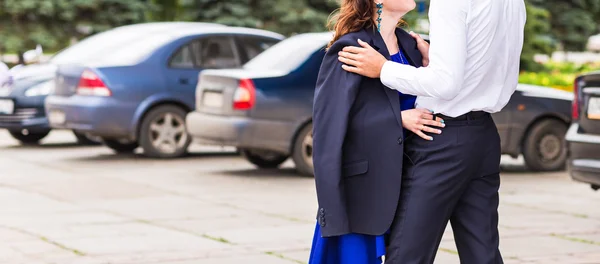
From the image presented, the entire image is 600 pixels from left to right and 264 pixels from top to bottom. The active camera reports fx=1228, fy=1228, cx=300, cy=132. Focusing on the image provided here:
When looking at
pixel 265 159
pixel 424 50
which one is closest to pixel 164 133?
pixel 265 159

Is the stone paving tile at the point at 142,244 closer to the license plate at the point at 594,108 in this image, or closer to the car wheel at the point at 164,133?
the license plate at the point at 594,108

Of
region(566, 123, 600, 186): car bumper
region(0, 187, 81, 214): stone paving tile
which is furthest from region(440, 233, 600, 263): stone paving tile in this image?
region(0, 187, 81, 214): stone paving tile

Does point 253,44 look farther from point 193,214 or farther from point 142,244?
point 142,244

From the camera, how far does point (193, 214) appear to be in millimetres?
9359

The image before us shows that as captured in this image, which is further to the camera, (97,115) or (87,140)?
(87,140)

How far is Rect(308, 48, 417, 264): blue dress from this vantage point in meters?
4.16

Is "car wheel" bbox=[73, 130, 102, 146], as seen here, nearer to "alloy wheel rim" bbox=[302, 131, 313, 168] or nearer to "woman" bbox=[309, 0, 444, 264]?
"alloy wheel rim" bbox=[302, 131, 313, 168]

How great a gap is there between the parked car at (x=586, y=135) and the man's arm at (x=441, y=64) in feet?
15.5

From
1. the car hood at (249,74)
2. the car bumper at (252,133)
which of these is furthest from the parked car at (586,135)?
the car hood at (249,74)

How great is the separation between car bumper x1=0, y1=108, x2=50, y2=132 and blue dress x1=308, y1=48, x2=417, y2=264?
1172 centimetres

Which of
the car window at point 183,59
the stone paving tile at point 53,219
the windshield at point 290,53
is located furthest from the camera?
the car window at point 183,59

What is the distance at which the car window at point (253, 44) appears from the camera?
1481 cm

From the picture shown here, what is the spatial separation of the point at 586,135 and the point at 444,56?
5021mm

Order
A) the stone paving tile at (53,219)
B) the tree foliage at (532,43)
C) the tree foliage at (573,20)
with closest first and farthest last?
the stone paving tile at (53,219) → the tree foliage at (532,43) → the tree foliage at (573,20)
